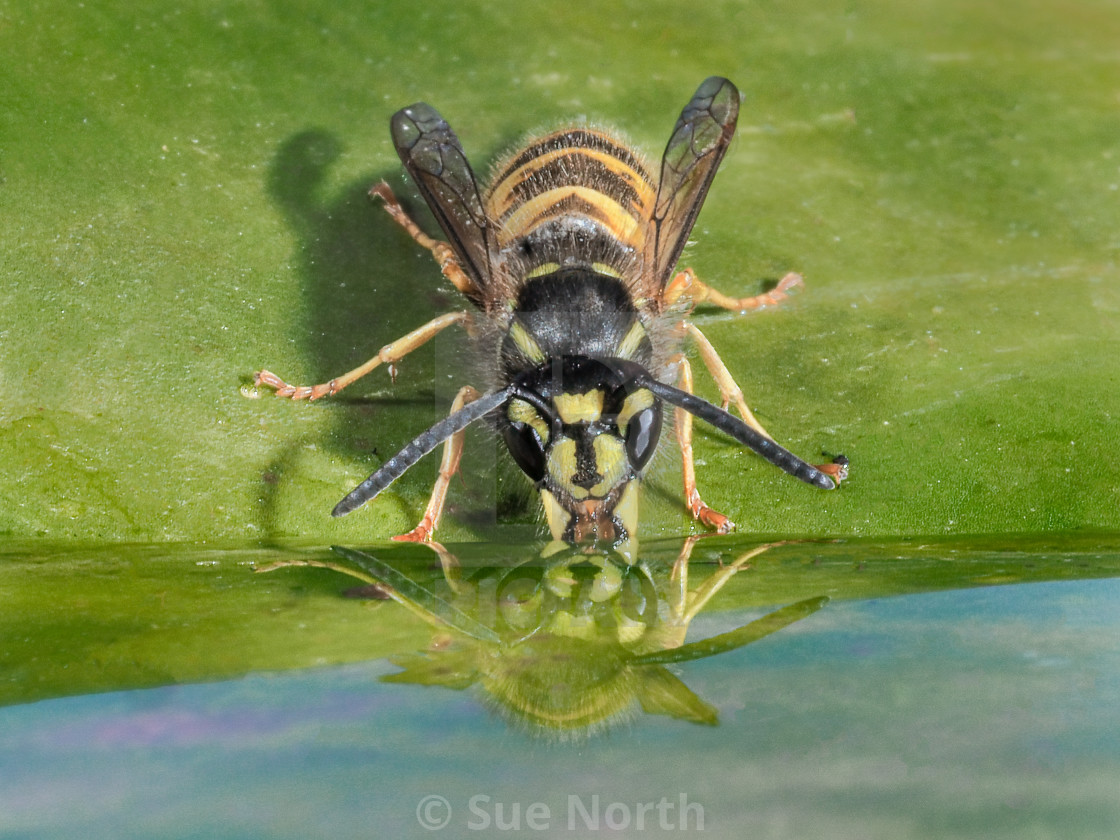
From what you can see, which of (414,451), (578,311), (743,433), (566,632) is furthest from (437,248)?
(566,632)

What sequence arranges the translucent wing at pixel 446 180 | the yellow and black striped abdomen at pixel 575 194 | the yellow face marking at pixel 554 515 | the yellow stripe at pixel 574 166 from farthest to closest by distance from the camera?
the yellow stripe at pixel 574 166 → the yellow and black striped abdomen at pixel 575 194 → the translucent wing at pixel 446 180 → the yellow face marking at pixel 554 515

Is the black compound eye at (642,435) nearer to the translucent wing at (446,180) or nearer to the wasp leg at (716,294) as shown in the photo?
the wasp leg at (716,294)

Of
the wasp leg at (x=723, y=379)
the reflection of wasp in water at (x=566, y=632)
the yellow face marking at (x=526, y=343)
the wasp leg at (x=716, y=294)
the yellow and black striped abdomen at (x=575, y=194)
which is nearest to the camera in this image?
the reflection of wasp in water at (x=566, y=632)

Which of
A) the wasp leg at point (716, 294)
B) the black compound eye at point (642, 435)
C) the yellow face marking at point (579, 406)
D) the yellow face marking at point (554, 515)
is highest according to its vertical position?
the wasp leg at point (716, 294)

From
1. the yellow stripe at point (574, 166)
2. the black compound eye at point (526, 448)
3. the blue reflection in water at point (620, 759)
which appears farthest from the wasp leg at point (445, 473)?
the blue reflection in water at point (620, 759)

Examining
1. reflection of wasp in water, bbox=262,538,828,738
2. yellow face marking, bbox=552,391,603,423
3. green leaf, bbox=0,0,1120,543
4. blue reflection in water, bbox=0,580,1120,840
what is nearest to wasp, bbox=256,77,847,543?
yellow face marking, bbox=552,391,603,423

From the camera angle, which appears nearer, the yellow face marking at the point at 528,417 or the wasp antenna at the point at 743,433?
the wasp antenna at the point at 743,433

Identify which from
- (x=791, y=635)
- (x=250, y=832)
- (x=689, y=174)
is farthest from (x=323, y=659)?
(x=689, y=174)
